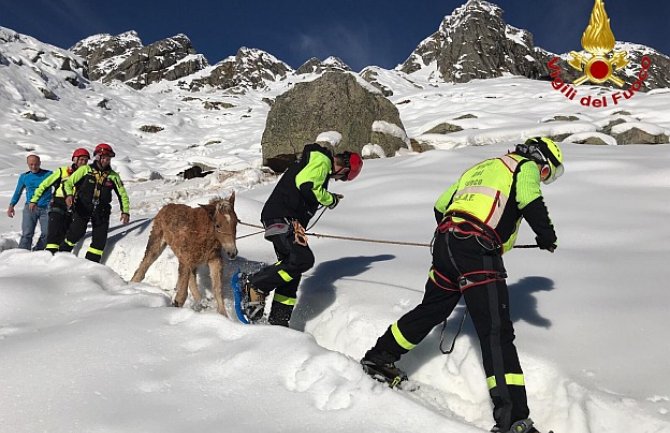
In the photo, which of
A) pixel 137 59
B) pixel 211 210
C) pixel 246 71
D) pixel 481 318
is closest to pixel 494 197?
pixel 481 318

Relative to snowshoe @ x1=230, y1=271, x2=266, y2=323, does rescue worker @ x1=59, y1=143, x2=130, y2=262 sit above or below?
above

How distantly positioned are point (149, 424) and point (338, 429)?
1.01 m

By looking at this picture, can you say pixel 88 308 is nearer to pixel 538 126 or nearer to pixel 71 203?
pixel 71 203

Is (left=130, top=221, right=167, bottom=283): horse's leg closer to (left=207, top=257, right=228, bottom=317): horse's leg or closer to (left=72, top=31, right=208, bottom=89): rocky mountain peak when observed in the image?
(left=207, top=257, right=228, bottom=317): horse's leg

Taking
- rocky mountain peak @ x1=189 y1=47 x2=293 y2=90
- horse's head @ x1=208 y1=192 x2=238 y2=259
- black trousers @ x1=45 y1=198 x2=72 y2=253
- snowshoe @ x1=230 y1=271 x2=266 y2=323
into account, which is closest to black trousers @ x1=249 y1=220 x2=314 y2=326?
snowshoe @ x1=230 y1=271 x2=266 y2=323

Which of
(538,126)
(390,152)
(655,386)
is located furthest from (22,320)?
(538,126)

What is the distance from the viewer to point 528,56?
110 metres

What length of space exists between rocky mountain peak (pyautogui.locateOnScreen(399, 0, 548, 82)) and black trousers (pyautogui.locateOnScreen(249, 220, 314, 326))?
104m

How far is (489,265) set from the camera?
120 inches

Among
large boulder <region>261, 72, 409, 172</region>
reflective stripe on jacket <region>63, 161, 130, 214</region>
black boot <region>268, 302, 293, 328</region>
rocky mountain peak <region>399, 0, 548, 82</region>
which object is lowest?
black boot <region>268, 302, 293, 328</region>

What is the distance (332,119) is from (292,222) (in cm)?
1220

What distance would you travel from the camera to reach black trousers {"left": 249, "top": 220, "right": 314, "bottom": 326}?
4395mm

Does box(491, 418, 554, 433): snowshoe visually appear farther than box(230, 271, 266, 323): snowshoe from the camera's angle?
No

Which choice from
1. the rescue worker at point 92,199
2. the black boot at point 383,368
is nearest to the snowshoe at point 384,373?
the black boot at point 383,368
